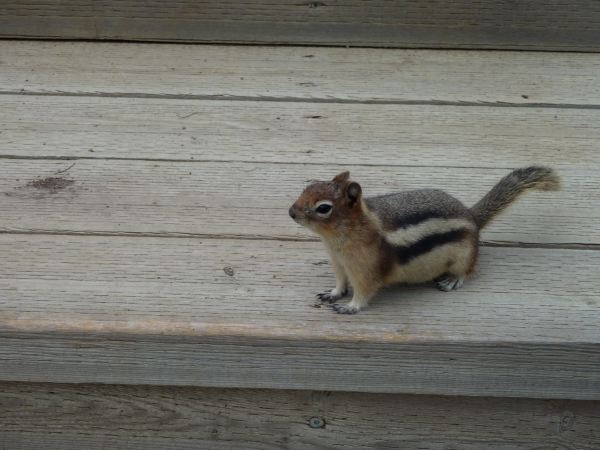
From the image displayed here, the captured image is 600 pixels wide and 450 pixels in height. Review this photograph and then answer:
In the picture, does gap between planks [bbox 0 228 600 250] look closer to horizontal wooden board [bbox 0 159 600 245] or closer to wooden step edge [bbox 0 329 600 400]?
horizontal wooden board [bbox 0 159 600 245]

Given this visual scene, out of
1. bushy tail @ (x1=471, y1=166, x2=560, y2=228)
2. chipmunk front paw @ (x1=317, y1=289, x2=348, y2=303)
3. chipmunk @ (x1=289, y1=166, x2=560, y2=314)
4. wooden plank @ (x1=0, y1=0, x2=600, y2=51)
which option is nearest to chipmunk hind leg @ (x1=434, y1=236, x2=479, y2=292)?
chipmunk @ (x1=289, y1=166, x2=560, y2=314)

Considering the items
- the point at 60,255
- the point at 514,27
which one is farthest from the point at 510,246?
the point at 514,27

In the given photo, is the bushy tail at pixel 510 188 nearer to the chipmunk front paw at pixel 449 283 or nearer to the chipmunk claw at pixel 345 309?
the chipmunk front paw at pixel 449 283

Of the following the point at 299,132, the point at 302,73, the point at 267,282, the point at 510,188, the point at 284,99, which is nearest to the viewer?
the point at 267,282

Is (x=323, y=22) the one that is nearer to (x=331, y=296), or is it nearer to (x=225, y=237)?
(x=225, y=237)

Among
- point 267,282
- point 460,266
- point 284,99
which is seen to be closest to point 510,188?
point 460,266

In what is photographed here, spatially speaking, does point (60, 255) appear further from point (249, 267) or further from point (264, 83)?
point (264, 83)
